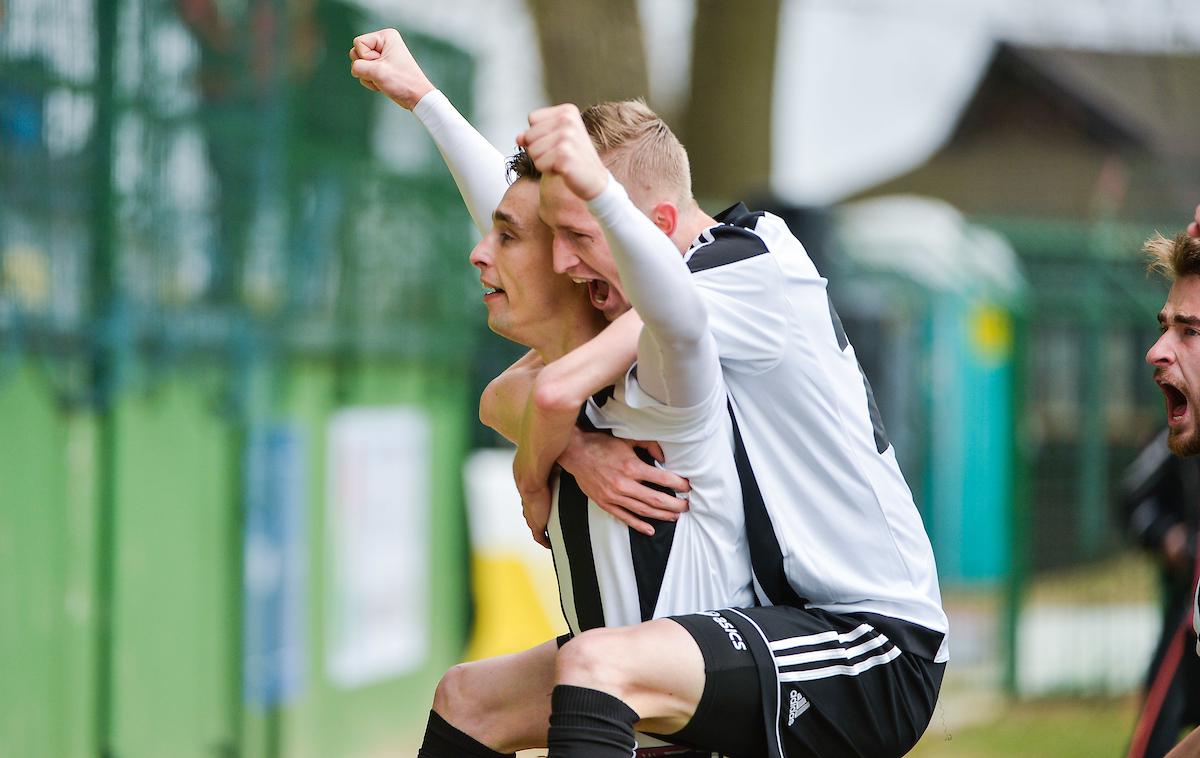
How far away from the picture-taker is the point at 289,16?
6434mm

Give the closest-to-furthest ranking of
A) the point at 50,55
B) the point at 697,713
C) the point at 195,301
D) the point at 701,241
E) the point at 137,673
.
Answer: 1. the point at 697,713
2. the point at 701,241
3. the point at 50,55
4. the point at 137,673
5. the point at 195,301

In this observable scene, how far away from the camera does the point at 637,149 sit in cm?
302

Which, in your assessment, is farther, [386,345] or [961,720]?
[961,720]

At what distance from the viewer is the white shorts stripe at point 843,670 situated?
292cm

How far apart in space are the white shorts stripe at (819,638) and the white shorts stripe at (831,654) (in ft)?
0.06

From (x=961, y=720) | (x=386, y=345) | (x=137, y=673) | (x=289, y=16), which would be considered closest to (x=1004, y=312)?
(x=961, y=720)

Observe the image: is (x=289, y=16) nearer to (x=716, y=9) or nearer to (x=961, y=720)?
(x=716, y=9)

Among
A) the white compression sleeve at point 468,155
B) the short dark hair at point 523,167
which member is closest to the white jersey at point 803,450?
the short dark hair at point 523,167

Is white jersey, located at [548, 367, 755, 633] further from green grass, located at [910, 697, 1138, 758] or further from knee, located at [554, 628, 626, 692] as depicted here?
green grass, located at [910, 697, 1138, 758]

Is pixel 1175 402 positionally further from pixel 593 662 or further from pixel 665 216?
pixel 593 662

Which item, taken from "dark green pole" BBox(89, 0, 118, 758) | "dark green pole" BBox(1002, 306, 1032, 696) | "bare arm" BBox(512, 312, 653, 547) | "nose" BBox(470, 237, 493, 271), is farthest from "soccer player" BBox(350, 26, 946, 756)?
"dark green pole" BBox(1002, 306, 1032, 696)

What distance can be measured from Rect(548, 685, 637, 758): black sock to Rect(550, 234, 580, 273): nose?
785mm

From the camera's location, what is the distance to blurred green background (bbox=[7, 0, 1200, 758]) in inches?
199

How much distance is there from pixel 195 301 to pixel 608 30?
201 inches
